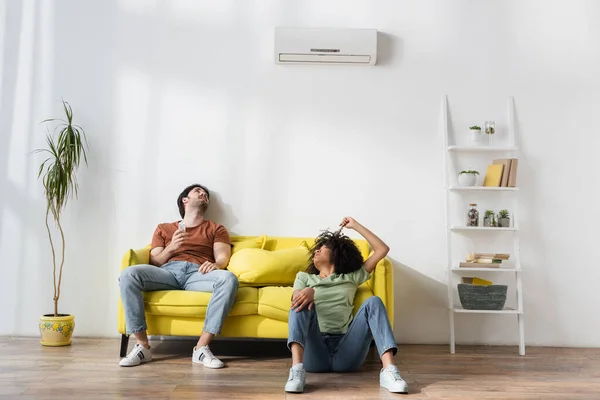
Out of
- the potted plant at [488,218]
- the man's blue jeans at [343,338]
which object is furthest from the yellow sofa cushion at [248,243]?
the potted plant at [488,218]

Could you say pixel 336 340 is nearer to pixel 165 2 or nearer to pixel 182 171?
pixel 182 171

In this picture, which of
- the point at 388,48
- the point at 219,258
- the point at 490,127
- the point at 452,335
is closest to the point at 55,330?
the point at 219,258

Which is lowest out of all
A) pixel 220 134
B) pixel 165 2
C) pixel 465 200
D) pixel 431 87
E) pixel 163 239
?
pixel 163 239

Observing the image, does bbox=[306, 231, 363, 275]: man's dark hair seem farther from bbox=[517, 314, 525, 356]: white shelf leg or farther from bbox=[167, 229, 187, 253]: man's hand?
bbox=[517, 314, 525, 356]: white shelf leg

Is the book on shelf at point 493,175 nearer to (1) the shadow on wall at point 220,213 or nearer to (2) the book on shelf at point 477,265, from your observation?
(2) the book on shelf at point 477,265

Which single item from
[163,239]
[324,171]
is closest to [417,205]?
[324,171]

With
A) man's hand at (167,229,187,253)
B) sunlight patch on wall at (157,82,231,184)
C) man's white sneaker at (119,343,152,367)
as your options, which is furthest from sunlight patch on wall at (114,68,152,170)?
man's white sneaker at (119,343,152,367)

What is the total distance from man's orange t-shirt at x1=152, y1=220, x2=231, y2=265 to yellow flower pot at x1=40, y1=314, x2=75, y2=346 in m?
0.74

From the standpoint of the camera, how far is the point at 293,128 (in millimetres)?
4402

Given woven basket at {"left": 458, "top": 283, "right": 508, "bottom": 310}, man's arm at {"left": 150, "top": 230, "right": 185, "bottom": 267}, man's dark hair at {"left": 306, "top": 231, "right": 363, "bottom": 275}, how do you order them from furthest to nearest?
woven basket at {"left": 458, "top": 283, "right": 508, "bottom": 310}
man's arm at {"left": 150, "top": 230, "right": 185, "bottom": 267}
man's dark hair at {"left": 306, "top": 231, "right": 363, "bottom": 275}

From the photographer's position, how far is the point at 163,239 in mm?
4012

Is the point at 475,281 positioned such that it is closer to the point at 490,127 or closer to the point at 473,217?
the point at 473,217

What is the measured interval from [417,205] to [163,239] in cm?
174

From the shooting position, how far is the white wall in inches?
171
